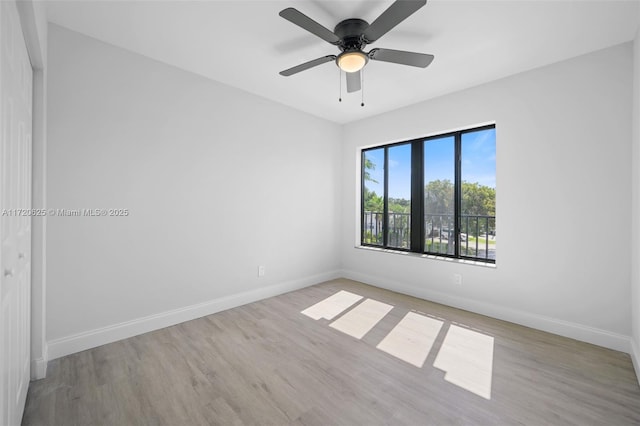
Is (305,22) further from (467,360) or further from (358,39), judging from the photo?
(467,360)

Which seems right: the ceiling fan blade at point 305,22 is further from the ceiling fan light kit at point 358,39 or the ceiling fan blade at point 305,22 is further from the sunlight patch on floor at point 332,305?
the sunlight patch on floor at point 332,305

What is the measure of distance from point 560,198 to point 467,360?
1.80 meters

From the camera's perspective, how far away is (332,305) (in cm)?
336

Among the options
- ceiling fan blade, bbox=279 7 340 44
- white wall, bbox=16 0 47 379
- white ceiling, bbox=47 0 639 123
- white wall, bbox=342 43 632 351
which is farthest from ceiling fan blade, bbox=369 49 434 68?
white wall, bbox=16 0 47 379

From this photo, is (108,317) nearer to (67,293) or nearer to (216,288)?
(67,293)

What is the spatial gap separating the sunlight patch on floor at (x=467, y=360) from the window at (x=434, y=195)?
1.11 metres

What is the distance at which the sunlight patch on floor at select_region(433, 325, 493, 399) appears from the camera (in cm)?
190

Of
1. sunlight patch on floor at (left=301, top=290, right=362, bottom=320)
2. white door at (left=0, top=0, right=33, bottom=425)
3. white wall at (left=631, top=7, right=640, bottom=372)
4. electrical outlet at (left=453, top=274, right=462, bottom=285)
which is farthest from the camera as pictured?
electrical outlet at (left=453, top=274, right=462, bottom=285)

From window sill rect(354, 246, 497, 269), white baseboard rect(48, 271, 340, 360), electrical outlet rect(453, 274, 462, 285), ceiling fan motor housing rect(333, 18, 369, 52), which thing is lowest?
white baseboard rect(48, 271, 340, 360)

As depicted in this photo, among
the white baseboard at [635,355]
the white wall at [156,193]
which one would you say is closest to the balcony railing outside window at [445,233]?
the white baseboard at [635,355]

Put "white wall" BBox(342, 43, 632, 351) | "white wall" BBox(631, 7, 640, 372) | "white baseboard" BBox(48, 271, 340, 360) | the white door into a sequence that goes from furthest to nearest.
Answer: "white wall" BBox(342, 43, 632, 351) < "white baseboard" BBox(48, 271, 340, 360) < "white wall" BBox(631, 7, 640, 372) < the white door

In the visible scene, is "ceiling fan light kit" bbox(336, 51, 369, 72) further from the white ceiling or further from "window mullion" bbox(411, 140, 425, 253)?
"window mullion" bbox(411, 140, 425, 253)

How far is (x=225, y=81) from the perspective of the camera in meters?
3.12

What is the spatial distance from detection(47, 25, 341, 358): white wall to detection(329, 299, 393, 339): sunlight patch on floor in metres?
1.11
